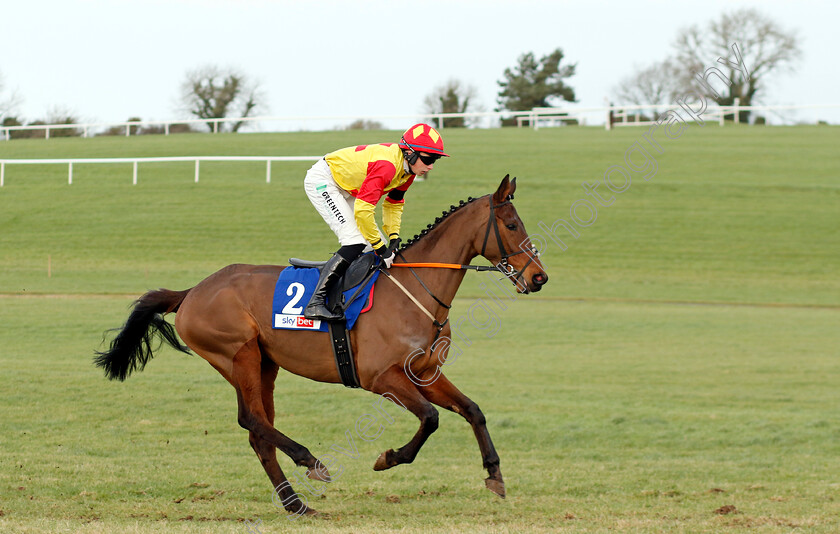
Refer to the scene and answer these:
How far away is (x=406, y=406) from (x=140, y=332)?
8.72 ft

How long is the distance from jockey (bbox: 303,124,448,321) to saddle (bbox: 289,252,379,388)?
0.05 metres

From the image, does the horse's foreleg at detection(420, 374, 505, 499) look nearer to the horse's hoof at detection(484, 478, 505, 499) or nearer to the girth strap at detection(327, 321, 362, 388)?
the horse's hoof at detection(484, 478, 505, 499)

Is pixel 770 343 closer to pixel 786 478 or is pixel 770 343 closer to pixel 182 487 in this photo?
pixel 786 478

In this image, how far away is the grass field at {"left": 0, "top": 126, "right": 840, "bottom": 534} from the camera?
7168 millimetres

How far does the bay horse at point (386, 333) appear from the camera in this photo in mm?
6391

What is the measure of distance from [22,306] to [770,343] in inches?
586

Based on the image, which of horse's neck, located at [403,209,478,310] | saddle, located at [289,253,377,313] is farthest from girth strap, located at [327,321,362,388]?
horse's neck, located at [403,209,478,310]

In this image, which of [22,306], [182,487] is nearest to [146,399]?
[182,487]

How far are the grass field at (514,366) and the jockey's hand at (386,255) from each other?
1.84 meters

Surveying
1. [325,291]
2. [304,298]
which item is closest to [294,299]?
[304,298]

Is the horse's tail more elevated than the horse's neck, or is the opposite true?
the horse's neck

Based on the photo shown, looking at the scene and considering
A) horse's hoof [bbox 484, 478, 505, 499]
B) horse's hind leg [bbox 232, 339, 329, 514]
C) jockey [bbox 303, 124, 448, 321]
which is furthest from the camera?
horse's hind leg [bbox 232, 339, 329, 514]

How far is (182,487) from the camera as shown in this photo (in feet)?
24.9

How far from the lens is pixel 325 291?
6633mm
